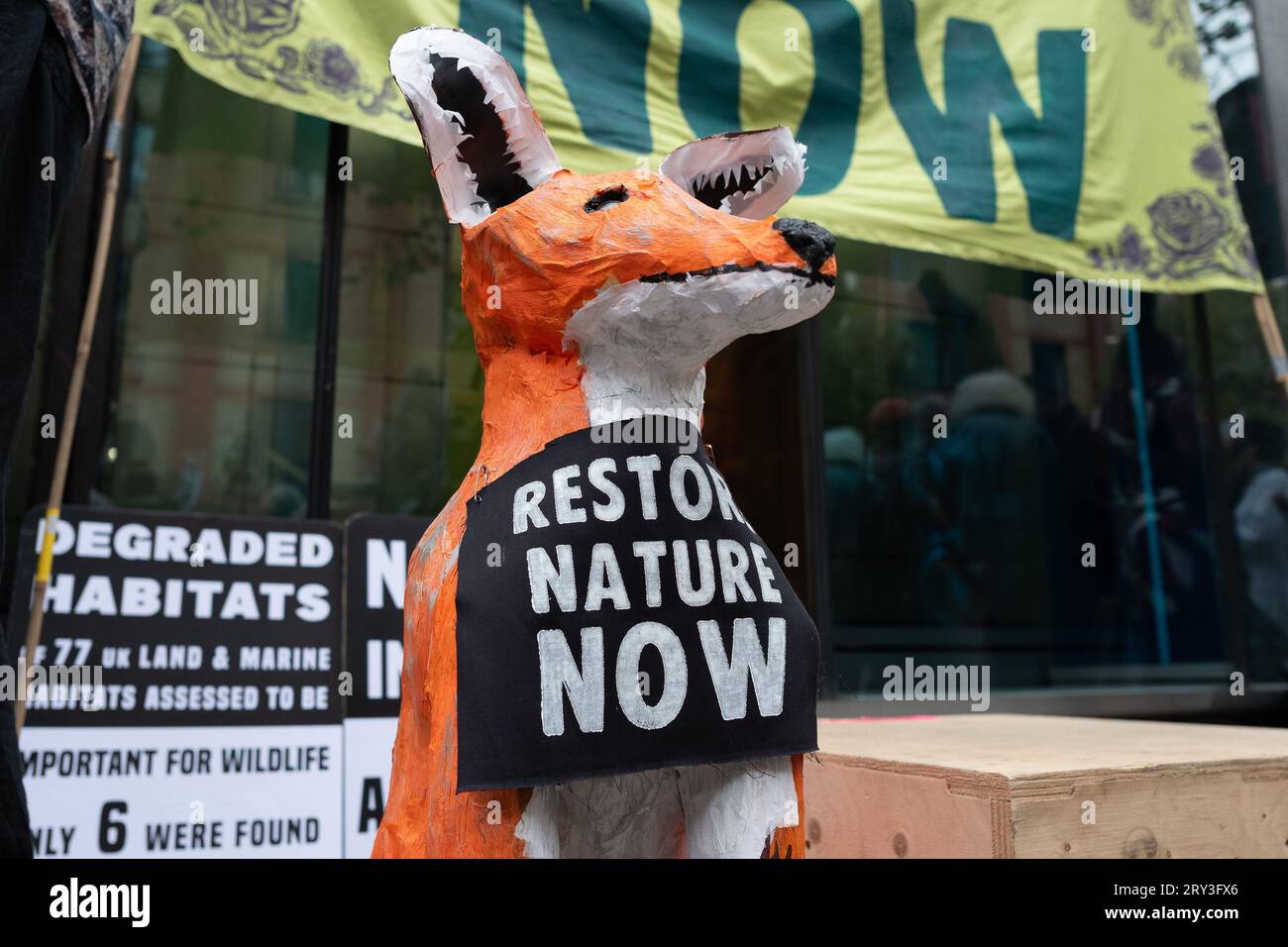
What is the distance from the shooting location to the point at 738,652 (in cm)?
134

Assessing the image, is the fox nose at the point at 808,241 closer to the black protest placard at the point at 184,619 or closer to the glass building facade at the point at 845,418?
the black protest placard at the point at 184,619

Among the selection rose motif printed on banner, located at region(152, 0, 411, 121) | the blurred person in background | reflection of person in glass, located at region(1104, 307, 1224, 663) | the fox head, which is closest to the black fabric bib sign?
the fox head

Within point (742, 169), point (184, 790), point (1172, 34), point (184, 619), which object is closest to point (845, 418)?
point (1172, 34)

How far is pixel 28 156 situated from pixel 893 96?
340 cm

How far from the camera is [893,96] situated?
3.94 meters

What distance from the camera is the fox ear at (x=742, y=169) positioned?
160 centimetres

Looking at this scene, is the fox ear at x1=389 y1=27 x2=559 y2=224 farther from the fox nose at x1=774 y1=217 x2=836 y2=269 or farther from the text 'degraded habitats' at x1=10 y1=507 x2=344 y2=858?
the text 'degraded habitats' at x1=10 y1=507 x2=344 y2=858

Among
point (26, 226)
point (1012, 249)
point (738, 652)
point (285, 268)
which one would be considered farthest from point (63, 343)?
point (1012, 249)

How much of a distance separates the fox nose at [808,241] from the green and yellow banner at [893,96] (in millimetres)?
2095

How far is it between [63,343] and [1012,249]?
11.3 ft

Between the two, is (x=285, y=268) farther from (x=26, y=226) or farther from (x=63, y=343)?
(x=26, y=226)

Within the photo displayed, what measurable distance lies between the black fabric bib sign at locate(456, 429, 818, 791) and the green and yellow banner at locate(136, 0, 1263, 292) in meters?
2.21

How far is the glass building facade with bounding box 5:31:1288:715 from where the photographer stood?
368 cm

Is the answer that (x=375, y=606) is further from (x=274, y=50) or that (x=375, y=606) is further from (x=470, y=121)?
(x=470, y=121)
